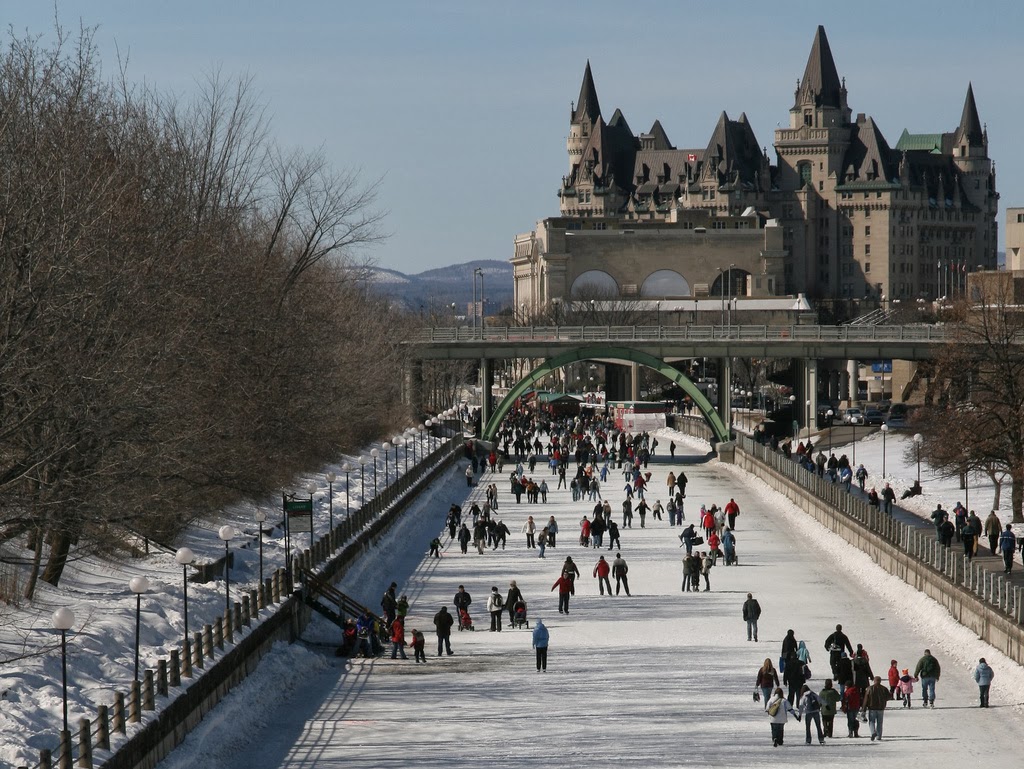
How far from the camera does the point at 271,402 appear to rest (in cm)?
Result: 5028

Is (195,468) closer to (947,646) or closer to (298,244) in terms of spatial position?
(947,646)

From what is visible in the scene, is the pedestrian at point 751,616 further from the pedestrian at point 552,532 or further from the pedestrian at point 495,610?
the pedestrian at point 552,532

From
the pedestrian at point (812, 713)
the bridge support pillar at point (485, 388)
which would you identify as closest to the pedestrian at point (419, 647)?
the pedestrian at point (812, 713)

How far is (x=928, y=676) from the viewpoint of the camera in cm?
2614

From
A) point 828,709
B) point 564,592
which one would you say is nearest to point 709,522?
point 564,592

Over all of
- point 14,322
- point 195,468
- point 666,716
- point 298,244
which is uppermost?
point 298,244

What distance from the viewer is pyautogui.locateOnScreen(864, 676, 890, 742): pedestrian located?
80.0ft

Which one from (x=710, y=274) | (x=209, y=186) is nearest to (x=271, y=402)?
(x=209, y=186)

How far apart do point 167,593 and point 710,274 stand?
141m

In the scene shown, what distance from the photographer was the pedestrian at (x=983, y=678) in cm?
2572

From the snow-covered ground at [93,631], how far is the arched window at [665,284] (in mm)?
128580

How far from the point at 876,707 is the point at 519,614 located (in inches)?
429

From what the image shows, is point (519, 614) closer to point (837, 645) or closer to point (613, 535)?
point (837, 645)

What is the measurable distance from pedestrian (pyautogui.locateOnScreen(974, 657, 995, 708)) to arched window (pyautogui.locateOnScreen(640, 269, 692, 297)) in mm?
140572
